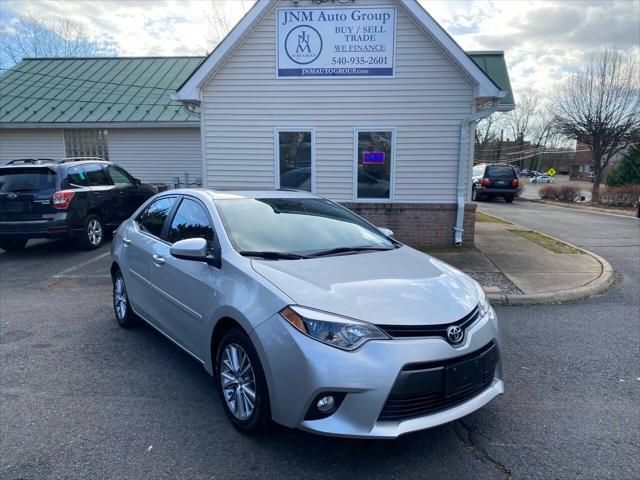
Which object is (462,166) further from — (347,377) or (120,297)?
(347,377)

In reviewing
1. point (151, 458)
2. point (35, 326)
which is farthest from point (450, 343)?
point (35, 326)

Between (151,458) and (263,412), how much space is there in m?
0.75

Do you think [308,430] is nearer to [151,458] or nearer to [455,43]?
[151,458]

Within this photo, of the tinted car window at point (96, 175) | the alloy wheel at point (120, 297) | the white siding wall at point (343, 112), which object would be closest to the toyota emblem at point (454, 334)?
the alloy wheel at point (120, 297)

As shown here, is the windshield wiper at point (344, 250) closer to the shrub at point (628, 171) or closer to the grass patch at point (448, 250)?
the grass patch at point (448, 250)

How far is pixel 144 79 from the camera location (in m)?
17.5

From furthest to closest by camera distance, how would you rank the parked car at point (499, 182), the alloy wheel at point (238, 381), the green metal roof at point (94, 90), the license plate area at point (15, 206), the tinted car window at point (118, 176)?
the parked car at point (499, 182)
the green metal roof at point (94, 90)
the tinted car window at point (118, 176)
the license plate area at point (15, 206)
the alloy wheel at point (238, 381)

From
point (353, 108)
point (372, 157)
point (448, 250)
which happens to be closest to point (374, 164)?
point (372, 157)

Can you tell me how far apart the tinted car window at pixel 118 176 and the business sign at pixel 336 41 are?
4.41 meters

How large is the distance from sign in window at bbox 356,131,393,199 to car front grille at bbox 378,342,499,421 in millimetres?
7332

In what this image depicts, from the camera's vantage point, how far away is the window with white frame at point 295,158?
9961mm

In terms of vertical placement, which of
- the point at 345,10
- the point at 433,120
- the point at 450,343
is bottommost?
the point at 450,343

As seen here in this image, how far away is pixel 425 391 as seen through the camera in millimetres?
2650

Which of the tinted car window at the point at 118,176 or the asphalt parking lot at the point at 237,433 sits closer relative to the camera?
the asphalt parking lot at the point at 237,433
